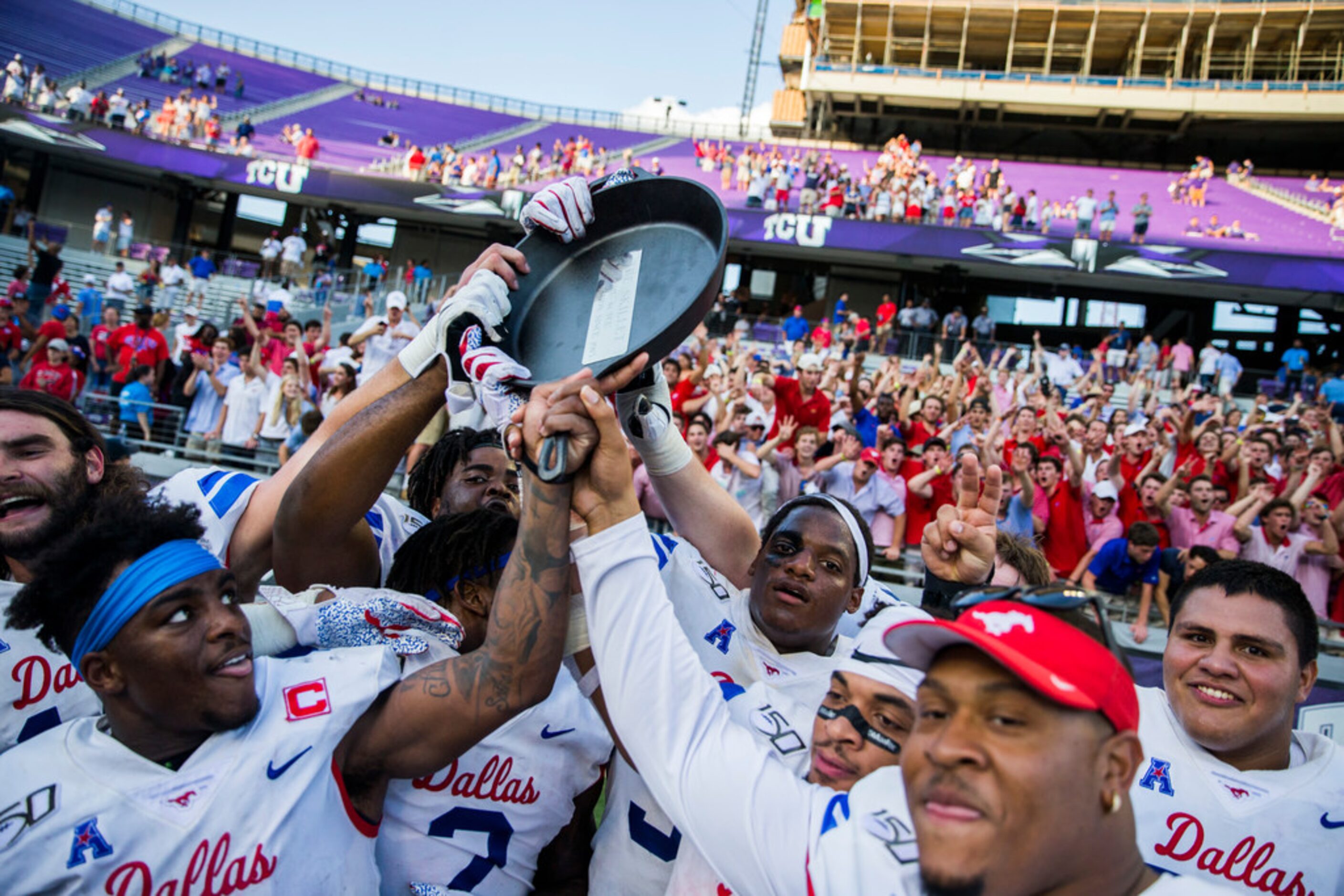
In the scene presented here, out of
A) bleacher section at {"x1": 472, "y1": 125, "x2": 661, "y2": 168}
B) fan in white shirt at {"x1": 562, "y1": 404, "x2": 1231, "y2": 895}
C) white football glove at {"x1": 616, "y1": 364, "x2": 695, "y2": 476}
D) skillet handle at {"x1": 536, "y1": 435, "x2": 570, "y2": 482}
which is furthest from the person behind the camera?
bleacher section at {"x1": 472, "y1": 125, "x2": 661, "y2": 168}

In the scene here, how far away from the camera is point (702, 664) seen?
7.18 ft

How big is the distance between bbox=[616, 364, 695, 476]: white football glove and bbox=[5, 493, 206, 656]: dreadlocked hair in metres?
1.02

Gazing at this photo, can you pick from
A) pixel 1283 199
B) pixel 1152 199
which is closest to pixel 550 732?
pixel 1152 199

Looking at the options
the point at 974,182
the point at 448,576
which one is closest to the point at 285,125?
the point at 974,182

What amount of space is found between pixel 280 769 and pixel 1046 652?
142 cm

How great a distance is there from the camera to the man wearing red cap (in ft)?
22.1

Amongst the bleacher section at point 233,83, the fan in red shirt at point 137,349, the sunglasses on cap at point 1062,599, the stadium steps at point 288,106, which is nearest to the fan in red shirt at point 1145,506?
the sunglasses on cap at point 1062,599

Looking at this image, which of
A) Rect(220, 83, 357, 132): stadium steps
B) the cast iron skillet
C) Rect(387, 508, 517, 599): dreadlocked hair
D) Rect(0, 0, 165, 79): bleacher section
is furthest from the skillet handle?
Rect(0, 0, 165, 79): bleacher section

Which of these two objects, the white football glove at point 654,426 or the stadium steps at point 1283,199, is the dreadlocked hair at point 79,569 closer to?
the white football glove at point 654,426

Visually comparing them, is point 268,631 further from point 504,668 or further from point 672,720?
point 672,720

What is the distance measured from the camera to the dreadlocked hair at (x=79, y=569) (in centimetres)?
182

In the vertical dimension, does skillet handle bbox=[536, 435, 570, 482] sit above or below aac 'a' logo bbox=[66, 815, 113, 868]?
above

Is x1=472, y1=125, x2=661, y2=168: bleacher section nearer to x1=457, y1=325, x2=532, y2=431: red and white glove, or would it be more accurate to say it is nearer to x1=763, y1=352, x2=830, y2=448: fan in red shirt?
x1=763, y1=352, x2=830, y2=448: fan in red shirt

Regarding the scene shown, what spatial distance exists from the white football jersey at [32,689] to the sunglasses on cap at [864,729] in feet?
5.59
